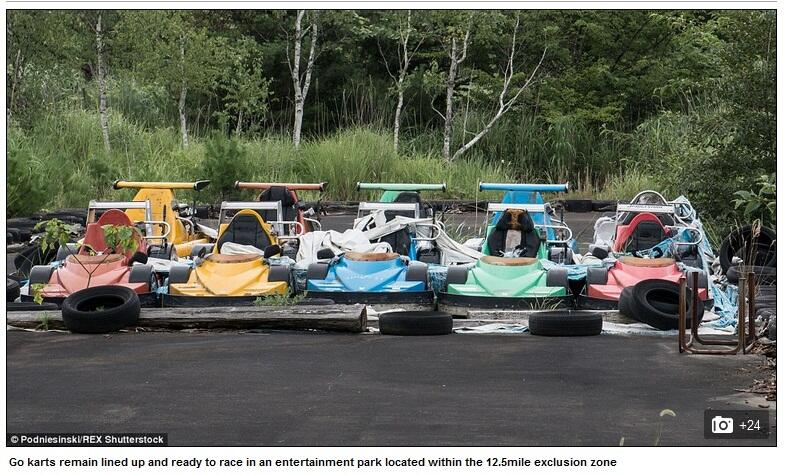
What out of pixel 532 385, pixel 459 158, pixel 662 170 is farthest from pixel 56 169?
pixel 532 385

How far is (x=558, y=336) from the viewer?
969 centimetres

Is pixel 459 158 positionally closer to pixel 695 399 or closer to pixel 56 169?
pixel 56 169

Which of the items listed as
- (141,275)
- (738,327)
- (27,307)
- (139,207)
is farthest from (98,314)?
(738,327)

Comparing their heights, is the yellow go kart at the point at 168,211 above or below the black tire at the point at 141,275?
above

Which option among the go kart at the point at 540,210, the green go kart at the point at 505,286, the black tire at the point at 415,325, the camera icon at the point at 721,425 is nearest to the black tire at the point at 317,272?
the green go kart at the point at 505,286

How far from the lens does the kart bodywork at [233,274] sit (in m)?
11.1

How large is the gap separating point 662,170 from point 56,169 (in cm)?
1028

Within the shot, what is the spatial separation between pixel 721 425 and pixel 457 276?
5.10m

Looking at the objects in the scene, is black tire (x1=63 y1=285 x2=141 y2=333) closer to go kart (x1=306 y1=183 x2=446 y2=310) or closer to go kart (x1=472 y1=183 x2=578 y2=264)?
go kart (x1=306 y1=183 x2=446 y2=310)

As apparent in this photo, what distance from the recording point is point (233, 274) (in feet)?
37.4

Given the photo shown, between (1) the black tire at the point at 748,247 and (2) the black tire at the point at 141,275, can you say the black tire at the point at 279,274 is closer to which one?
(2) the black tire at the point at 141,275

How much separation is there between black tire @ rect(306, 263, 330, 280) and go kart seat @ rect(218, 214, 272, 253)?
0.92 meters

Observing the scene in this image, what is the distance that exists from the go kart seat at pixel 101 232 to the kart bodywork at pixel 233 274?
0.80 metres

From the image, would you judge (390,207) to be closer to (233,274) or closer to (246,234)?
(246,234)
